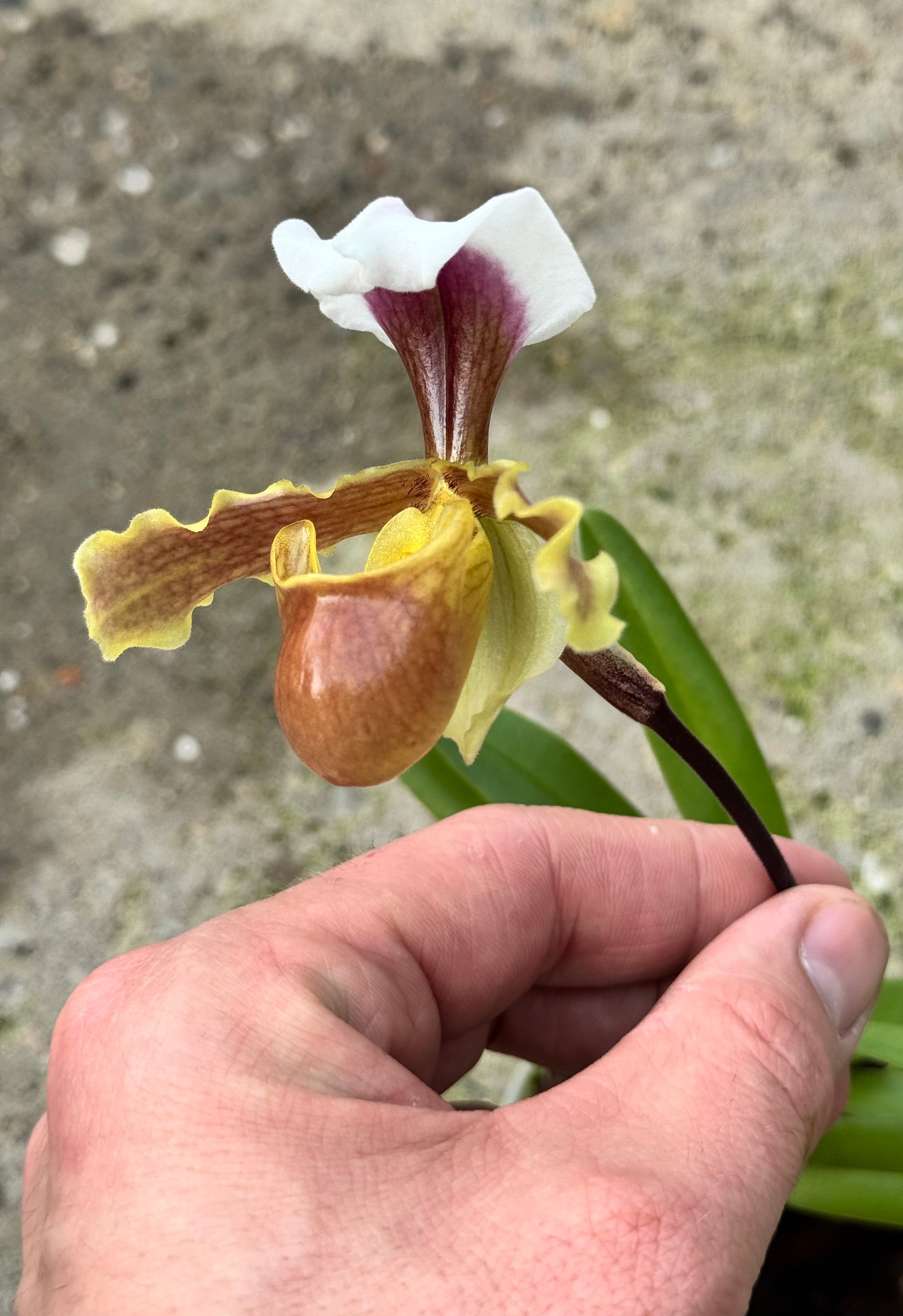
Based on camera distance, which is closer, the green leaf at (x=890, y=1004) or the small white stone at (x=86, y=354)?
the green leaf at (x=890, y=1004)

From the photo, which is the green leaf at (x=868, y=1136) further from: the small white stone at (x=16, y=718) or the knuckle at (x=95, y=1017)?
the small white stone at (x=16, y=718)

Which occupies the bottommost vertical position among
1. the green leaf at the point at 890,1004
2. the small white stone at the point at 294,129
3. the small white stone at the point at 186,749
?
the small white stone at the point at 186,749

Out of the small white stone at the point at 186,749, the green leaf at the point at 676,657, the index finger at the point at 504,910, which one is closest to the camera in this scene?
the index finger at the point at 504,910

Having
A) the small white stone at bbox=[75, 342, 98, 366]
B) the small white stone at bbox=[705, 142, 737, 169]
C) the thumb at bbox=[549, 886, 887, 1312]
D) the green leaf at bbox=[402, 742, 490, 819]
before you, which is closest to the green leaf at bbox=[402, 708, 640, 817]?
the green leaf at bbox=[402, 742, 490, 819]

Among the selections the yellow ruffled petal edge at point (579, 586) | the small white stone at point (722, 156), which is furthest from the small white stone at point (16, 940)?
the small white stone at point (722, 156)

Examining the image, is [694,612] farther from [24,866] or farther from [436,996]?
[24,866]

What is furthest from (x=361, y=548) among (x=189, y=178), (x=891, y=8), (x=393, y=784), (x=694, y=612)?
(x=891, y=8)

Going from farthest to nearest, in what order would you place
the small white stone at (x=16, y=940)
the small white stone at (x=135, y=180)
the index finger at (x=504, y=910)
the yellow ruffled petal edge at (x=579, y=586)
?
the small white stone at (x=135, y=180)
the small white stone at (x=16, y=940)
the index finger at (x=504, y=910)
the yellow ruffled petal edge at (x=579, y=586)

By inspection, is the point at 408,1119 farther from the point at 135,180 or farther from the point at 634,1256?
the point at 135,180
